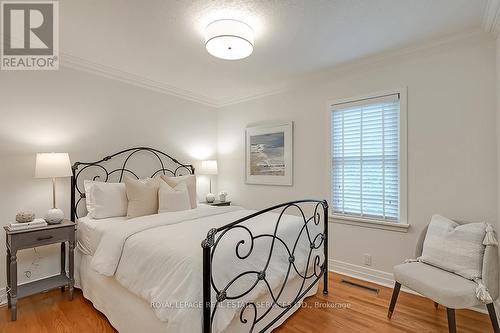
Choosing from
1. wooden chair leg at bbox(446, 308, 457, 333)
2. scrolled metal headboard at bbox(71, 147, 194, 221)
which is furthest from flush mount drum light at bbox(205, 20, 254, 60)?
wooden chair leg at bbox(446, 308, 457, 333)

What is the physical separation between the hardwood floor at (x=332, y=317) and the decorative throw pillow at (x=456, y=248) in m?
0.51

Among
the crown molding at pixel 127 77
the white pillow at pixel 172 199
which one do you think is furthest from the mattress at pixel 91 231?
the crown molding at pixel 127 77

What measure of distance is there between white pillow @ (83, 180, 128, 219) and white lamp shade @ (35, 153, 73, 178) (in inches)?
13.1

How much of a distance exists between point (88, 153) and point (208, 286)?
249cm

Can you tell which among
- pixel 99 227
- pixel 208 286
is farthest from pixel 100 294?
pixel 208 286

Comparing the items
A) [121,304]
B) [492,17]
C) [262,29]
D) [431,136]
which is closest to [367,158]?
[431,136]

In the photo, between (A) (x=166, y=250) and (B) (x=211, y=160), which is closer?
(A) (x=166, y=250)

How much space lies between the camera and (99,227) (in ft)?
7.86

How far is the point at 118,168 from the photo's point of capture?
131 inches

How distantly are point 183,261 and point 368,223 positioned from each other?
7.38ft

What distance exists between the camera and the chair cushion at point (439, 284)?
1.74 meters

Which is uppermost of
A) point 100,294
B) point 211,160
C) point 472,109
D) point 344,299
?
point 472,109

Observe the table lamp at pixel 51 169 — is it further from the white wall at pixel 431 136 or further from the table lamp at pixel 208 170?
the white wall at pixel 431 136

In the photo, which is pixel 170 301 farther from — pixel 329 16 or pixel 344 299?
pixel 329 16
